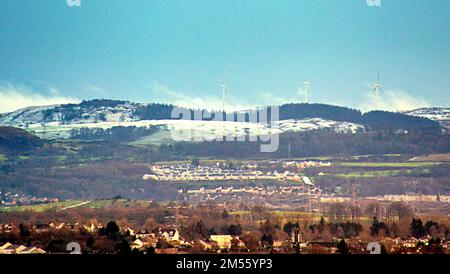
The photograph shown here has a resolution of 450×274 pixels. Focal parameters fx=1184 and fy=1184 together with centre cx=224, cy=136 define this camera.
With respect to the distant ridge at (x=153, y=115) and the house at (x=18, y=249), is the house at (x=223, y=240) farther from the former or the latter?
the distant ridge at (x=153, y=115)

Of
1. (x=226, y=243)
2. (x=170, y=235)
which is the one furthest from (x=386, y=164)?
(x=226, y=243)

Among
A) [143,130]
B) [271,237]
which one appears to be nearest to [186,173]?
[143,130]

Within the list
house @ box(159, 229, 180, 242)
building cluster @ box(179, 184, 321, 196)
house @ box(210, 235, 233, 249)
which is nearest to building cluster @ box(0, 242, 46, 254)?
house @ box(210, 235, 233, 249)

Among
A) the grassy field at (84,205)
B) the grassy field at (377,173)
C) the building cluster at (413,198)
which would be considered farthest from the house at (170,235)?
the grassy field at (377,173)

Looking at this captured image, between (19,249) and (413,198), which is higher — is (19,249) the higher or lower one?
the lower one

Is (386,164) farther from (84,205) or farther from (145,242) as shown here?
(145,242)
